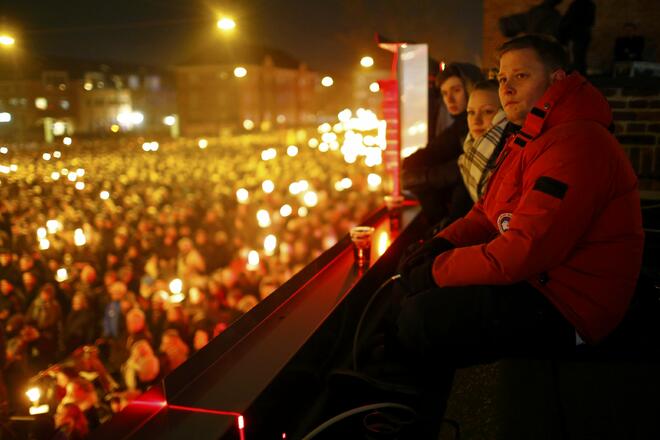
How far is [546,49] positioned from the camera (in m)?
2.12

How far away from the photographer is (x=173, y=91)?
66625 millimetres

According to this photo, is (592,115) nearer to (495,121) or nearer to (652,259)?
(495,121)

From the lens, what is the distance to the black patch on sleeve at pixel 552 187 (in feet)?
5.78

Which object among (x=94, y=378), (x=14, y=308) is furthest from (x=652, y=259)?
(x=14, y=308)

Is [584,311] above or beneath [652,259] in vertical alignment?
above

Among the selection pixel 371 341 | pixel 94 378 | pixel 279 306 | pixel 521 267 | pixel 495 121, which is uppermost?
pixel 495 121

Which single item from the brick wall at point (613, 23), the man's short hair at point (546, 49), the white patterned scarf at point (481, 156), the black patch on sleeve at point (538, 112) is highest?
the brick wall at point (613, 23)

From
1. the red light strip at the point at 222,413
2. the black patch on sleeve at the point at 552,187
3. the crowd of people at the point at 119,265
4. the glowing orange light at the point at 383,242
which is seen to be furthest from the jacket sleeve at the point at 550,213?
the crowd of people at the point at 119,265

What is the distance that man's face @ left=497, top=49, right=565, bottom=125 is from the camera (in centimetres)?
212

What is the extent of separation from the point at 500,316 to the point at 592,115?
0.74 m

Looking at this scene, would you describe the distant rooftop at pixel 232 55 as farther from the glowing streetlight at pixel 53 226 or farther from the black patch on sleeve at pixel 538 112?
the black patch on sleeve at pixel 538 112

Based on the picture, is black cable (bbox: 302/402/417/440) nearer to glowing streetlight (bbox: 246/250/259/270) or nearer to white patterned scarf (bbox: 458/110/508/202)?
white patterned scarf (bbox: 458/110/508/202)

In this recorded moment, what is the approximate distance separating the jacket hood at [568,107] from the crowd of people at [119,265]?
3818 mm

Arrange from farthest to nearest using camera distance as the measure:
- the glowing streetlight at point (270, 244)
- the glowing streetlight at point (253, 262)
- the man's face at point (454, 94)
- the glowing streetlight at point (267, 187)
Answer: the glowing streetlight at point (267, 187) → the glowing streetlight at point (270, 244) → the glowing streetlight at point (253, 262) → the man's face at point (454, 94)
